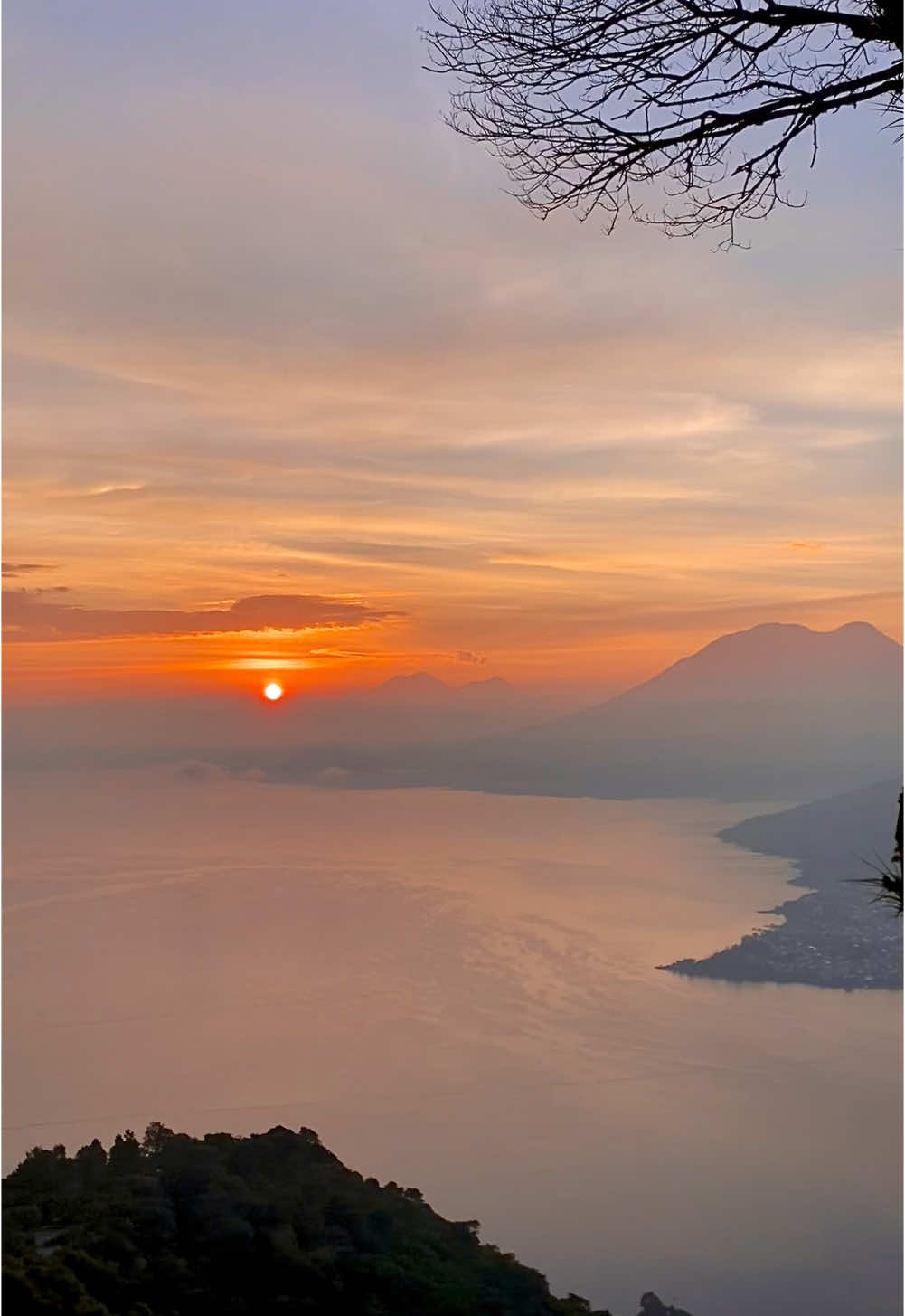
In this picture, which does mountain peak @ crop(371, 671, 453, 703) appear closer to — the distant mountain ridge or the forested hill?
the distant mountain ridge

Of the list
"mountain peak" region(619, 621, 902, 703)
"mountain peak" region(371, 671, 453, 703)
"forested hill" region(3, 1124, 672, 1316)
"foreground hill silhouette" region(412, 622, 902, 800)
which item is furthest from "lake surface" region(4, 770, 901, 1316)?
"mountain peak" region(619, 621, 902, 703)

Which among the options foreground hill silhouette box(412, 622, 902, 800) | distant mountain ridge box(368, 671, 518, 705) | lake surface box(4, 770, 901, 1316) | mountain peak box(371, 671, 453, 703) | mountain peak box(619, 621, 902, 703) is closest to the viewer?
→ lake surface box(4, 770, 901, 1316)

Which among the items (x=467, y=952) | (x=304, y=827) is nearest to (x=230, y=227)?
(x=467, y=952)

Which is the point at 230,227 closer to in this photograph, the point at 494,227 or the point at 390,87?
the point at 494,227

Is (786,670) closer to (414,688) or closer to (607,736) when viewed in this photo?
(607,736)

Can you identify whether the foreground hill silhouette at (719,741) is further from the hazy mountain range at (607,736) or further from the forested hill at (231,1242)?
the forested hill at (231,1242)

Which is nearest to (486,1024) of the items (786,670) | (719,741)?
(719,741)
